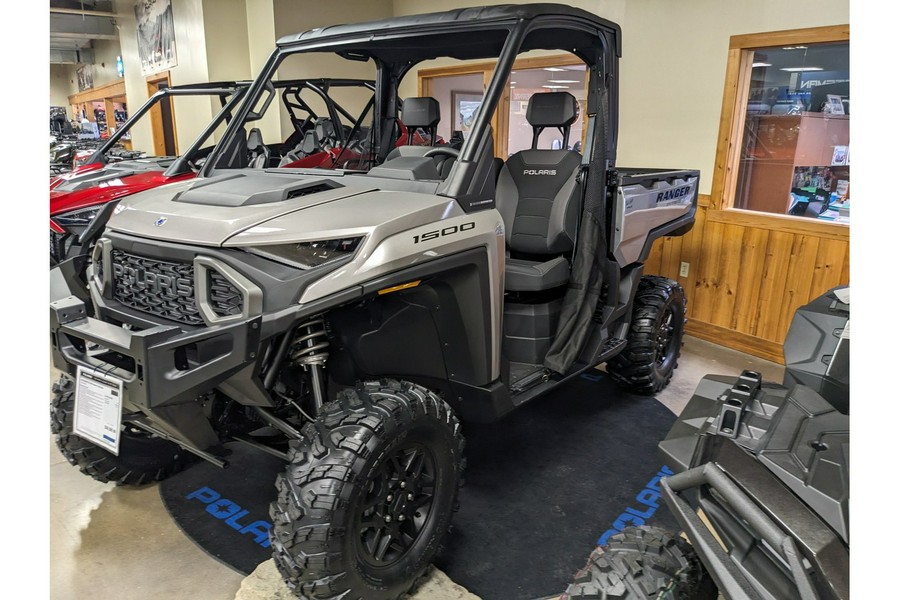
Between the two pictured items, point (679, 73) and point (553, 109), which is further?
point (679, 73)

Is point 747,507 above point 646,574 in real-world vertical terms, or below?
above

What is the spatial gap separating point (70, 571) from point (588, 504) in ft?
6.98

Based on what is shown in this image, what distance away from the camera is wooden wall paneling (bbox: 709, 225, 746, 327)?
4.91 m

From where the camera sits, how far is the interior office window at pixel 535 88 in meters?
6.33

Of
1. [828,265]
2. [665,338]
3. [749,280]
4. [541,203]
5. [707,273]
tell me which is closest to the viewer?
[541,203]

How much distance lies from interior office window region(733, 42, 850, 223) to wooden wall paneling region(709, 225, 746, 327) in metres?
0.25

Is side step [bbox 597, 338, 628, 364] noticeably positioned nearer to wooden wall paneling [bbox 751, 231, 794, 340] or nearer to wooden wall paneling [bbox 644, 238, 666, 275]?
wooden wall paneling [bbox 751, 231, 794, 340]

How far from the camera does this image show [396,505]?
2172 millimetres

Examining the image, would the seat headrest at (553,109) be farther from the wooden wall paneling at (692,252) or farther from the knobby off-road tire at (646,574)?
the wooden wall paneling at (692,252)

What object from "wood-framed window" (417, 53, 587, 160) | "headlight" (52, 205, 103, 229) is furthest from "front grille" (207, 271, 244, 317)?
"wood-framed window" (417, 53, 587, 160)

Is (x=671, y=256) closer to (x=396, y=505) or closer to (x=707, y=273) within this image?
(x=707, y=273)

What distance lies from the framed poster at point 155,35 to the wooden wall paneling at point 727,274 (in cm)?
872

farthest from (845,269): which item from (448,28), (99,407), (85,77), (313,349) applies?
(85,77)

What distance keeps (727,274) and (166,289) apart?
14.2 feet
